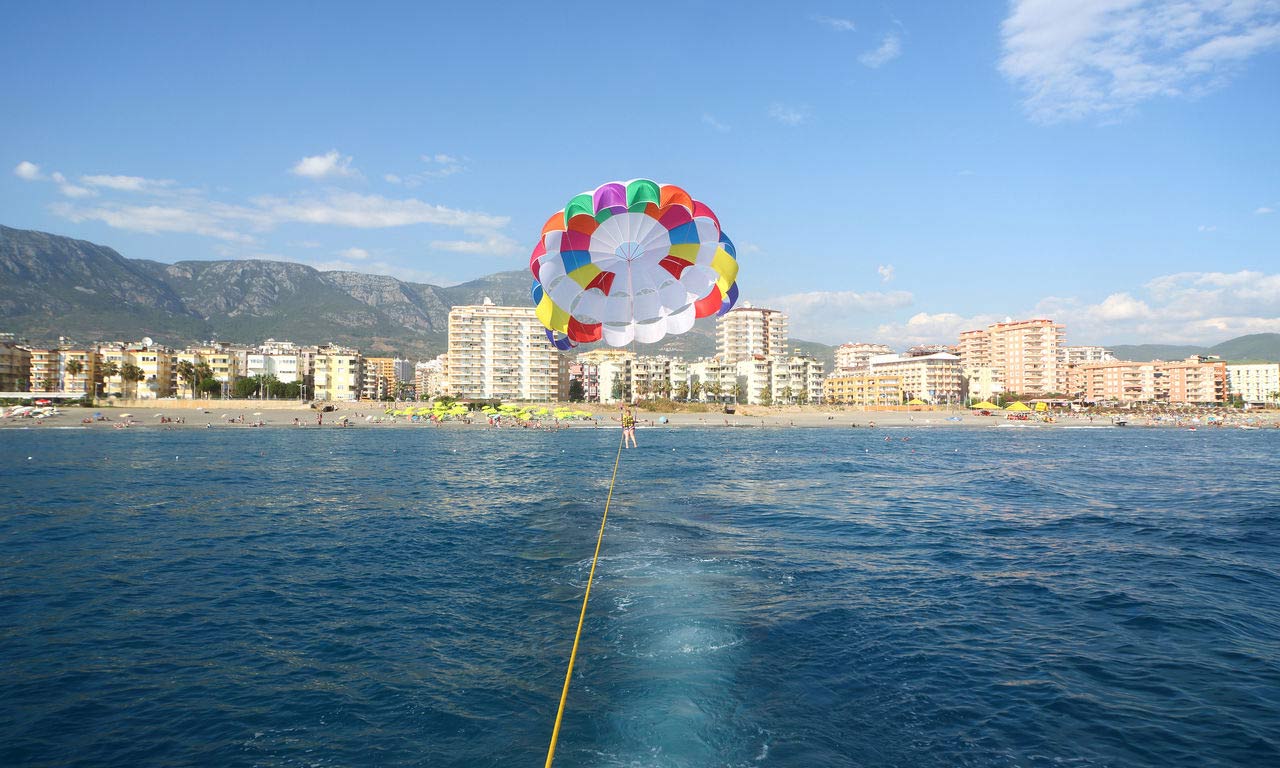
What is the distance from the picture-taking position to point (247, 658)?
9586 mm

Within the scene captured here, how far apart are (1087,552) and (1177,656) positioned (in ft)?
24.9

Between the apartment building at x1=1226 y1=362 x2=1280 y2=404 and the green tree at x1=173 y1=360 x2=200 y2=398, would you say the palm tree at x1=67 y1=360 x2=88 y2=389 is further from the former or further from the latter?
the apartment building at x1=1226 y1=362 x2=1280 y2=404

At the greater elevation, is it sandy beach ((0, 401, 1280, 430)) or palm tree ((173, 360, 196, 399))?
palm tree ((173, 360, 196, 399))

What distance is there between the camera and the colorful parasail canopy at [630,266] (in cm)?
1568

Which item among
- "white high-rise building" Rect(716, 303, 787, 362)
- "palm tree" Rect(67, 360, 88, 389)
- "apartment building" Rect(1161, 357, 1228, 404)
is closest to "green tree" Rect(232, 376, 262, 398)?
"palm tree" Rect(67, 360, 88, 389)

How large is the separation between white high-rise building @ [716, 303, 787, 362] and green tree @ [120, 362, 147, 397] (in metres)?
105

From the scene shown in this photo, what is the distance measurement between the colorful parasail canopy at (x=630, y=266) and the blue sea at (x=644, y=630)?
5.48m

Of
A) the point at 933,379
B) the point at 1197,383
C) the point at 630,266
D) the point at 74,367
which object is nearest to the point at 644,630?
the point at 630,266

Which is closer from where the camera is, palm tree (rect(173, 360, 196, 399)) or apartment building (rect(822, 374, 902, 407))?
palm tree (rect(173, 360, 196, 399))

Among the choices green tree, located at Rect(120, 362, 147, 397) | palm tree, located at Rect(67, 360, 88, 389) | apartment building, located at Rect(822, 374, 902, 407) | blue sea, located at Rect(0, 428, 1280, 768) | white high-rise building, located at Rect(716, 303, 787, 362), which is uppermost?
white high-rise building, located at Rect(716, 303, 787, 362)

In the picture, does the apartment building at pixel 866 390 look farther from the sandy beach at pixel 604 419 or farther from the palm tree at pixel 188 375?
the palm tree at pixel 188 375

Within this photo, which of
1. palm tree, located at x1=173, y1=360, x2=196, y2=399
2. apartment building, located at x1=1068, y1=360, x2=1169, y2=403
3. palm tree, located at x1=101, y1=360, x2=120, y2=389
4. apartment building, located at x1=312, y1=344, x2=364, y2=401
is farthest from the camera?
apartment building, located at x1=1068, y1=360, x2=1169, y2=403

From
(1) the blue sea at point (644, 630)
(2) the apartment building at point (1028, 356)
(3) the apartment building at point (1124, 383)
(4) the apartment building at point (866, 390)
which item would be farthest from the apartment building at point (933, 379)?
(1) the blue sea at point (644, 630)

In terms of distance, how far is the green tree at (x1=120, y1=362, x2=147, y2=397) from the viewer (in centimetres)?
10000
